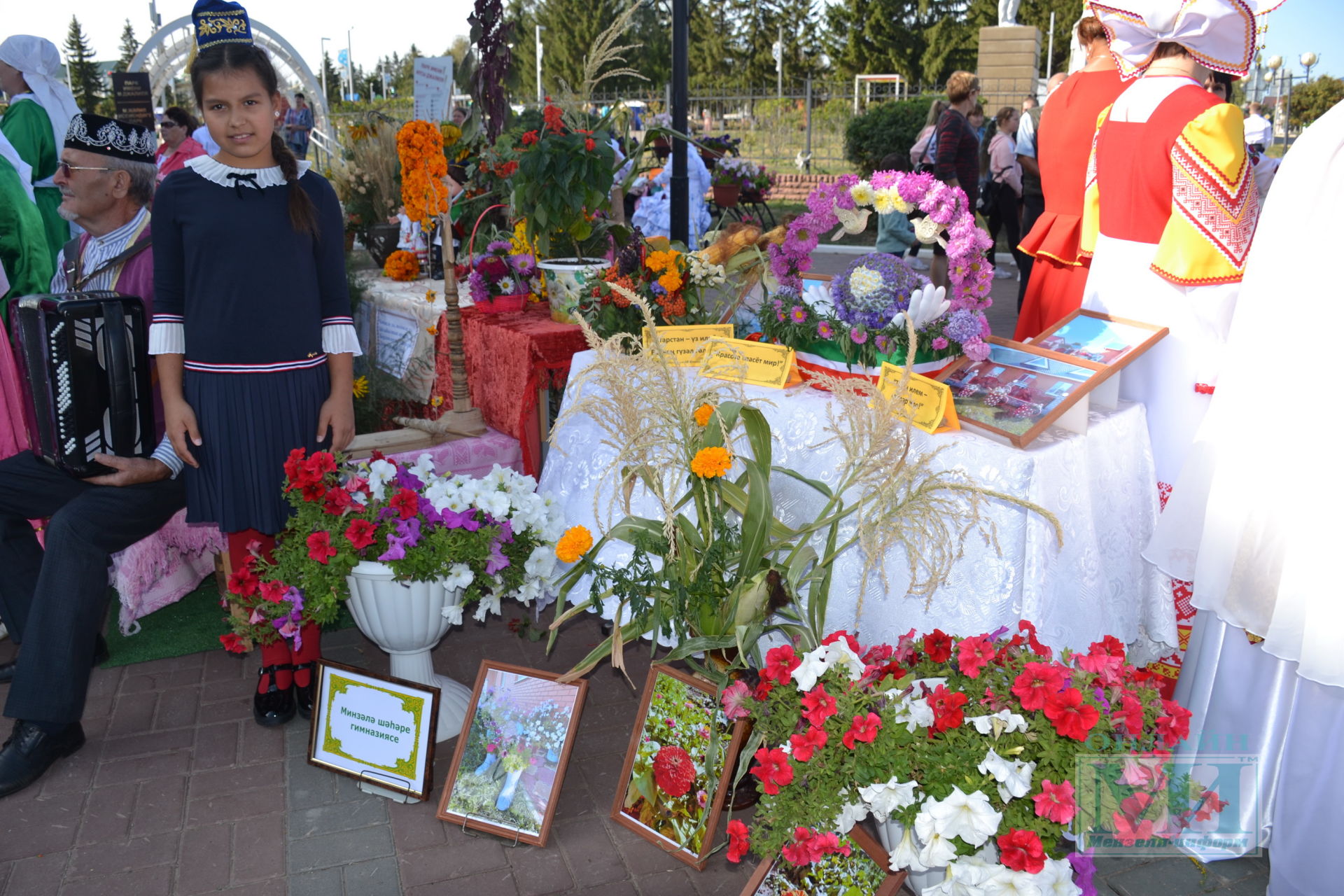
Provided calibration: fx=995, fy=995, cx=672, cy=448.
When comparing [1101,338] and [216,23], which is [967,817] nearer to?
[1101,338]

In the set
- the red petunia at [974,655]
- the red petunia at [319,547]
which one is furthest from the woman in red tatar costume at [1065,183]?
the red petunia at [319,547]

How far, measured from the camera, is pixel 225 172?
272 centimetres

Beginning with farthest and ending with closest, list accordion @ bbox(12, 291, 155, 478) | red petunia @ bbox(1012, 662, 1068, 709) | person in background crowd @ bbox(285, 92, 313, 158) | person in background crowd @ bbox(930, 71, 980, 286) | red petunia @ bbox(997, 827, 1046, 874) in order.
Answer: person in background crowd @ bbox(285, 92, 313, 158) < person in background crowd @ bbox(930, 71, 980, 286) < accordion @ bbox(12, 291, 155, 478) < red petunia @ bbox(1012, 662, 1068, 709) < red petunia @ bbox(997, 827, 1046, 874)

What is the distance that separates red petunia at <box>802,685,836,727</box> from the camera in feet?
6.30

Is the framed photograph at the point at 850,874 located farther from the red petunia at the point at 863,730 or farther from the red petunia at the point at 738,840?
the red petunia at the point at 863,730

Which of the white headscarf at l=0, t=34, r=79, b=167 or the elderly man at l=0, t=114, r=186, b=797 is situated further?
the white headscarf at l=0, t=34, r=79, b=167

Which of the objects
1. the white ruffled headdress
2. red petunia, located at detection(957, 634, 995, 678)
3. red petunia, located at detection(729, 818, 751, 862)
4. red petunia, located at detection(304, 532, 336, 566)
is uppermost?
the white ruffled headdress

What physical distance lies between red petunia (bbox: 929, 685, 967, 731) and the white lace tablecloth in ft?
1.63

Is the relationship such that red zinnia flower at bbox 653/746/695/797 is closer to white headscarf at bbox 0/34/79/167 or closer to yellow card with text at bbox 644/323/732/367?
yellow card with text at bbox 644/323/732/367

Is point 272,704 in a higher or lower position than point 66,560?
lower

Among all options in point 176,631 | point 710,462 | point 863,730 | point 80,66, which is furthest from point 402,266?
point 80,66

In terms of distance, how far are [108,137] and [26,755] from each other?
1.83 metres

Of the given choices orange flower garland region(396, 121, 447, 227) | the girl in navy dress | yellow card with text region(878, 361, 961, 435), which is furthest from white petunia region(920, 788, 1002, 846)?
orange flower garland region(396, 121, 447, 227)

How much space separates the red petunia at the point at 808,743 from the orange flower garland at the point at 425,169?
2.80m
